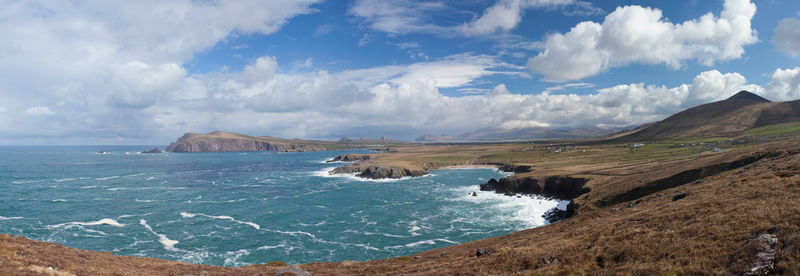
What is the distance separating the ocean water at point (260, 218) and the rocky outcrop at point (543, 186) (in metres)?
5.02

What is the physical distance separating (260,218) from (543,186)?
224 feet

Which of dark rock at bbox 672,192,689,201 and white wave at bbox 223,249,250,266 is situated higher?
dark rock at bbox 672,192,689,201

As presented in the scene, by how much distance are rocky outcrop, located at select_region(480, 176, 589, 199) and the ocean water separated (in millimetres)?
5024

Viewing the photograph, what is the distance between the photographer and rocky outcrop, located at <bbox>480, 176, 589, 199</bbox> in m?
76.8

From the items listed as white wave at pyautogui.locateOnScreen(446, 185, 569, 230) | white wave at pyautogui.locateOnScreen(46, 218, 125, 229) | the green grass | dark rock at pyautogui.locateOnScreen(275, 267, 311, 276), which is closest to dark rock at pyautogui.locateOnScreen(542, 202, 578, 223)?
white wave at pyautogui.locateOnScreen(446, 185, 569, 230)

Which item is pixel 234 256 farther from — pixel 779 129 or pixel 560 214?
pixel 779 129

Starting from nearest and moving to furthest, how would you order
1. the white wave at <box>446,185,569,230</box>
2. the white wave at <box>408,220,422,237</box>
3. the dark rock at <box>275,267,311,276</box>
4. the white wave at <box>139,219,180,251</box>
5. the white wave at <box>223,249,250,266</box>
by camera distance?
1. the dark rock at <box>275,267,311,276</box>
2. the white wave at <box>223,249,250,266</box>
3. the white wave at <box>139,219,180,251</box>
4. the white wave at <box>408,220,422,237</box>
5. the white wave at <box>446,185,569,230</box>

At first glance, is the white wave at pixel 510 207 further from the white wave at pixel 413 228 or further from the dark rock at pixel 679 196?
the dark rock at pixel 679 196

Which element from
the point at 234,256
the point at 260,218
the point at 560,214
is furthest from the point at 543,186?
the point at 234,256

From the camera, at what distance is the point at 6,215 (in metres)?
67.8

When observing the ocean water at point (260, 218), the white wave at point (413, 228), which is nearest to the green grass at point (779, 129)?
the ocean water at point (260, 218)

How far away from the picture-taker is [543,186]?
84812mm

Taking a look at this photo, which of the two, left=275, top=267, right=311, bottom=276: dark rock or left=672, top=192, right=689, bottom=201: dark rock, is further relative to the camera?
left=672, top=192, right=689, bottom=201: dark rock

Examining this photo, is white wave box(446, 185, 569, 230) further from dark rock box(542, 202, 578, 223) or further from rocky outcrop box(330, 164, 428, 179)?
rocky outcrop box(330, 164, 428, 179)
